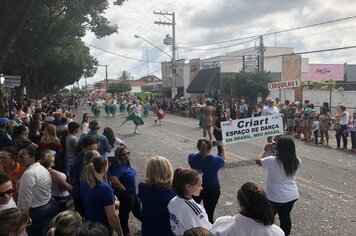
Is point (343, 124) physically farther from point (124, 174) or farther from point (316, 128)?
point (124, 174)

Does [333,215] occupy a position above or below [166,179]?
below

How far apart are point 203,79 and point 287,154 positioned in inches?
1632

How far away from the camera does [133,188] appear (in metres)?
5.65

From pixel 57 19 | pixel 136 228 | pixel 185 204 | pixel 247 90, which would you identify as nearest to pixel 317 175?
pixel 136 228

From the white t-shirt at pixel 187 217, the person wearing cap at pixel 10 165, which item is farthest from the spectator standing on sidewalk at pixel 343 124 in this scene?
the white t-shirt at pixel 187 217

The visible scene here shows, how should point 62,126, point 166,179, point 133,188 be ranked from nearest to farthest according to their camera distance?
point 166,179 < point 133,188 < point 62,126

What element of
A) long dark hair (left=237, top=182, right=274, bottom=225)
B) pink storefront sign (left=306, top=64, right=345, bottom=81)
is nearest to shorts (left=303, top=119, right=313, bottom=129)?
long dark hair (left=237, top=182, right=274, bottom=225)

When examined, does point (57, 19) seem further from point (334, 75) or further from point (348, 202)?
point (334, 75)

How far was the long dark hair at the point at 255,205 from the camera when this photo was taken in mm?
3113

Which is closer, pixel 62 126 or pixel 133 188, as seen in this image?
pixel 133 188

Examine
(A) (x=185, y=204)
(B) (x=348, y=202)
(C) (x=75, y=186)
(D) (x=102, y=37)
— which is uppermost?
(D) (x=102, y=37)

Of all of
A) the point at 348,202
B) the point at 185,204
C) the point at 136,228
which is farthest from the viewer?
the point at 348,202

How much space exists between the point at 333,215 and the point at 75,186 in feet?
15.2

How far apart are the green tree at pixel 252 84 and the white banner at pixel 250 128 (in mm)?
22990
